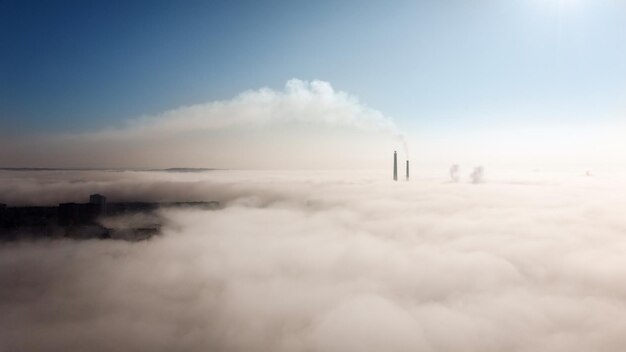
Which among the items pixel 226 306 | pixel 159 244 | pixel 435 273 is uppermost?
pixel 159 244

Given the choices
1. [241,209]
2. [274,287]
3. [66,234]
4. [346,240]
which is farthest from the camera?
[241,209]

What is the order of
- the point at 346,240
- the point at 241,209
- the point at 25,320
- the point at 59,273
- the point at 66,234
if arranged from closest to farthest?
the point at 25,320, the point at 66,234, the point at 59,273, the point at 346,240, the point at 241,209

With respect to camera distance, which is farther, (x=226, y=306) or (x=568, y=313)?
(x=226, y=306)

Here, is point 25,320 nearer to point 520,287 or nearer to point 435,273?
point 435,273

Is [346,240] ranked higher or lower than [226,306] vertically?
higher

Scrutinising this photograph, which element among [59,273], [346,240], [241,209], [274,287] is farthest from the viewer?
[241,209]

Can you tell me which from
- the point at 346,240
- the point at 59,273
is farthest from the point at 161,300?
the point at 346,240

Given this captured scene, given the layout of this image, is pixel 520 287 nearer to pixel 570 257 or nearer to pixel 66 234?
pixel 570 257

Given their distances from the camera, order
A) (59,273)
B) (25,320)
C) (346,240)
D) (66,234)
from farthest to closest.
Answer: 1. (346,240)
2. (59,273)
3. (66,234)
4. (25,320)

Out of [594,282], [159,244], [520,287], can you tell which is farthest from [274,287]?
[594,282]
